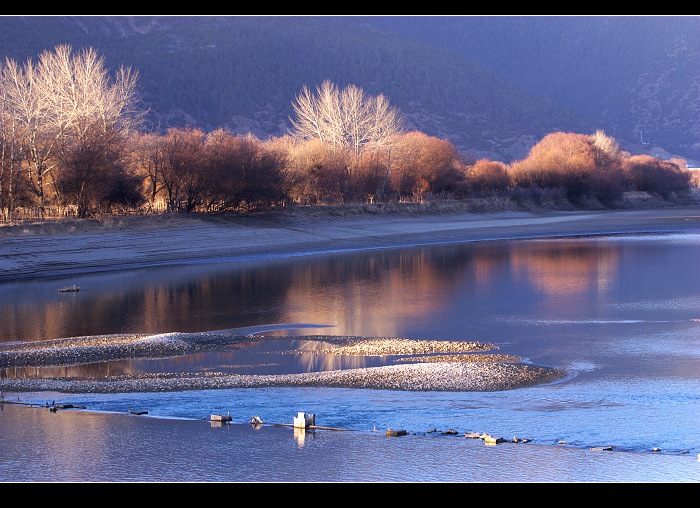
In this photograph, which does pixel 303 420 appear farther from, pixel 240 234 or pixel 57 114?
pixel 57 114

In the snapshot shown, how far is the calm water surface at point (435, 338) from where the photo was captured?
1009 centimetres

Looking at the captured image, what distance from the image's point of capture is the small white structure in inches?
427

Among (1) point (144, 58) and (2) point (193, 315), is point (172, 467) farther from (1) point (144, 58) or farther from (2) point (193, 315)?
(1) point (144, 58)

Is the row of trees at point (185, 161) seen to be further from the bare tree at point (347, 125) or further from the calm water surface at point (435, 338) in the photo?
the calm water surface at point (435, 338)

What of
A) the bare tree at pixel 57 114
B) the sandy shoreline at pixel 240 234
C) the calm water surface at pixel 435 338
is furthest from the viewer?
the bare tree at pixel 57 114

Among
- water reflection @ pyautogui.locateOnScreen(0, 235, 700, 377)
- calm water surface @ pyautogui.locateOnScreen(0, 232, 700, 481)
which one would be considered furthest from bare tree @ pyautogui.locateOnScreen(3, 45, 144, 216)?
calm water surface @ pyautogui.locateOnScreen(0, 232, 700, 481)

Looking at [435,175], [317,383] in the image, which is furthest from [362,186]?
[317,383]

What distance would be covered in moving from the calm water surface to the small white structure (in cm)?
32

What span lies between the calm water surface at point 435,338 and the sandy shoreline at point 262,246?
62 cm

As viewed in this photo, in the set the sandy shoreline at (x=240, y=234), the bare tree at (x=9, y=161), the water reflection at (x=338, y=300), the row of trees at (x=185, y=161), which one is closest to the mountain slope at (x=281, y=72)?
the row of trees at (x=185, y=161)

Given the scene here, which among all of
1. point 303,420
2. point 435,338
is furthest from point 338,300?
point 303,420

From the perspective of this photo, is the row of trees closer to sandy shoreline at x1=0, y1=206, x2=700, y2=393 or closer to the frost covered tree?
the frost covered tree

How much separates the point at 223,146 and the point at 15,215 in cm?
1373

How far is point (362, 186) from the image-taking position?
56.5 metres
